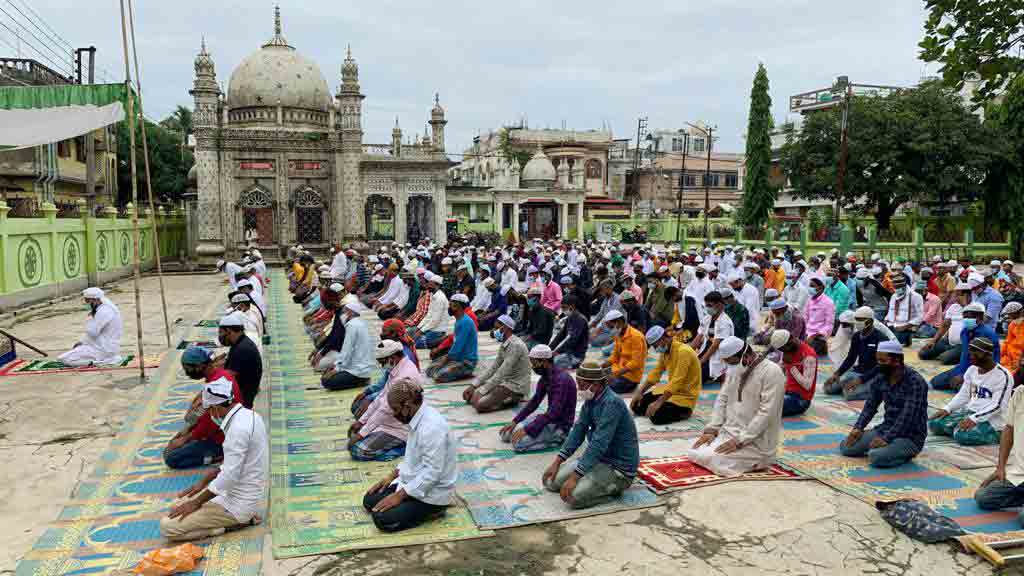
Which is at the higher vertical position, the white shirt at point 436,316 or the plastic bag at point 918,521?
the white shirt at point 436,316

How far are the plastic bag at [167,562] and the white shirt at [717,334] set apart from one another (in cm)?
625

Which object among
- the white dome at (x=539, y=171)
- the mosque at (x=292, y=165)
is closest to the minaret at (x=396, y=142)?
the mosque at (x=292, y=165)

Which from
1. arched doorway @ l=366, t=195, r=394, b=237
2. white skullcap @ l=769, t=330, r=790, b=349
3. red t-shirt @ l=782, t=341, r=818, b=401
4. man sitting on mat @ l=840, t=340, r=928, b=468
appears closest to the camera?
man sitting on mat @ l=840, t=340, r=928, b=468

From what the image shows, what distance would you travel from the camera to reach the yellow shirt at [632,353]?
8.89 m

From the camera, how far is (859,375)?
877 centimetres

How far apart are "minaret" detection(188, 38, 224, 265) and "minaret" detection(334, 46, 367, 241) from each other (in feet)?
16.2

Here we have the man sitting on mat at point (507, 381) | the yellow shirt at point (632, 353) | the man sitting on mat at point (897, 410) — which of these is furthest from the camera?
the yellow shirt at point (632, 353)

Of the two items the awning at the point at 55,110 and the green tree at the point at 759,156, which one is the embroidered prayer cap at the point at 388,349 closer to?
the awning at the point at 55,110

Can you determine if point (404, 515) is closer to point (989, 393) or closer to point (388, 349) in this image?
point (388, 349)

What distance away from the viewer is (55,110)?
11.4 metres

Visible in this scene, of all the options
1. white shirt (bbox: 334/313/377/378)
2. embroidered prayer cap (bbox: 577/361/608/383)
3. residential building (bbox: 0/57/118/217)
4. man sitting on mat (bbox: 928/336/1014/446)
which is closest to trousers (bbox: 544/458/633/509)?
embroidered prayer cap (bbox: 577/361/608/383)

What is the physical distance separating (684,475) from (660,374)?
6.66 feet

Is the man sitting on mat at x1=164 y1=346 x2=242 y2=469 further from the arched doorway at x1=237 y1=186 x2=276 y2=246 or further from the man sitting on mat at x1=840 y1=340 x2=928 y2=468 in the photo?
the arched doorway at x1=237 y1=186 x2=276 y2=246

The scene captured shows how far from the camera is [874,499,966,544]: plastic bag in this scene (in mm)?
5066
